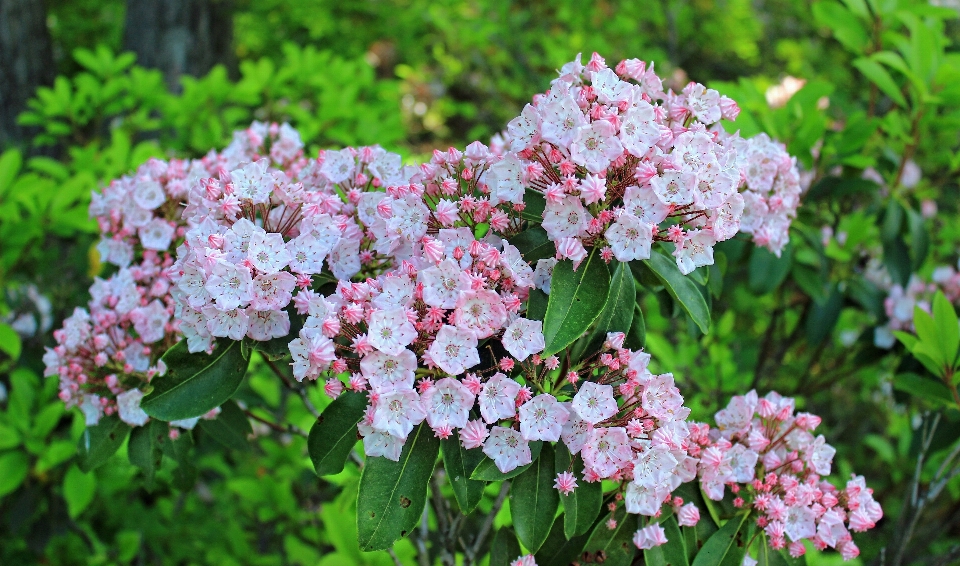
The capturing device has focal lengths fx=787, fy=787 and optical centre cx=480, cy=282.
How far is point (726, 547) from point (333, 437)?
70cm

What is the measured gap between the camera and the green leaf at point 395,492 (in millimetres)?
1186

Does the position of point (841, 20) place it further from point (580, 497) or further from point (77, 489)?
point (77, 489)

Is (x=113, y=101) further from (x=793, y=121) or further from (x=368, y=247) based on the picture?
(x=793, y=121)

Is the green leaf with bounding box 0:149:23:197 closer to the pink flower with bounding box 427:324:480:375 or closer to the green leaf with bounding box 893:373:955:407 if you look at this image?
the pink flower with bounding box 427:324:480:375

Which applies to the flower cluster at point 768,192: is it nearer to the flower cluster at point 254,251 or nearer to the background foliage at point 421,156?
the background foliage at point 421,156

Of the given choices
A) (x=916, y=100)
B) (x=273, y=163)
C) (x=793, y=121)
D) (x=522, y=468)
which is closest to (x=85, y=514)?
(x=273, y=163)

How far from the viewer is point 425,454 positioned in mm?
1238

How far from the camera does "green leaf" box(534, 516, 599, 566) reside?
4.70ft

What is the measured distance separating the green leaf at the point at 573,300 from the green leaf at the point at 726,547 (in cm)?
51

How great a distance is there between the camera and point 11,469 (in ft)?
7.29

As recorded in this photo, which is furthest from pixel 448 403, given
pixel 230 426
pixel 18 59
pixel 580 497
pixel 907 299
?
pixel 18 59

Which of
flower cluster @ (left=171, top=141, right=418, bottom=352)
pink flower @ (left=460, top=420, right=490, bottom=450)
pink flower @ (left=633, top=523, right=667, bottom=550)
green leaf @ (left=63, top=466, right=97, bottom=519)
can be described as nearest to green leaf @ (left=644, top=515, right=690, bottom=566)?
pink flower @ (left=633, top=523, right=667, bottom=550)

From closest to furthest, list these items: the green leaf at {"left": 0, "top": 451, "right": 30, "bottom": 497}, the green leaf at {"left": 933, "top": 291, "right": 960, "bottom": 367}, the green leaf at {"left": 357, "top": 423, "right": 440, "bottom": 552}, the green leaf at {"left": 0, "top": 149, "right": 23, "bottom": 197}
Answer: the green leaf at {"left": 357, "top": 423, "right": 440, "bottom": 552}
the green leaf at {"left": 933, "top": 291, "right": 960, "bottom": 367}
the green leaf at {"left": 0, "top": 451, "right": 30, "bottom": 497}
the green leaf at {"left": 0, "top": 149, "right": 23, "bottom": 197}

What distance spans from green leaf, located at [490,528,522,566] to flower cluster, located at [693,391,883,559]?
36 cm
